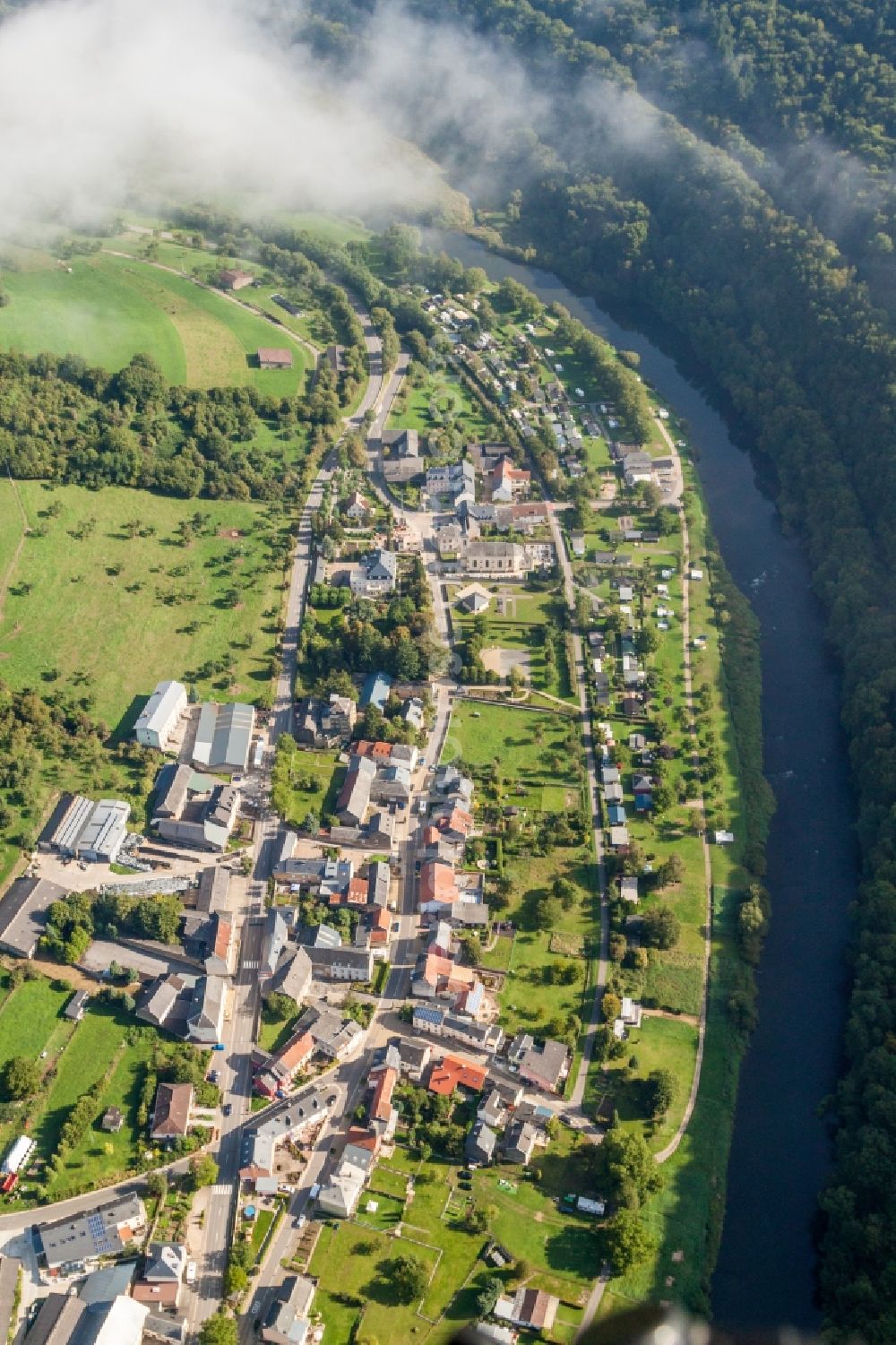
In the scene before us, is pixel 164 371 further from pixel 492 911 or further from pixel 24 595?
pixel 492 911

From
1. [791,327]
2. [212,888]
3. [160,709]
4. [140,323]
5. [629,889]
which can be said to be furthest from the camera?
[140,323]

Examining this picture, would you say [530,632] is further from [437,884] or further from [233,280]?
[233,280]

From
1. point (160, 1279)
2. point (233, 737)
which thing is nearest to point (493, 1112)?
point (160, 1279)

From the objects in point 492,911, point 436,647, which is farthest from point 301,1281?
point 436,647

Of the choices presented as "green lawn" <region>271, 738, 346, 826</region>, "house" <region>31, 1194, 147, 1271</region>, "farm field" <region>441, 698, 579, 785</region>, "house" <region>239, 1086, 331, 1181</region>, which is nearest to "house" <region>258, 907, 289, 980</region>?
"house" <region>239, 1086, 331, 1181</region>

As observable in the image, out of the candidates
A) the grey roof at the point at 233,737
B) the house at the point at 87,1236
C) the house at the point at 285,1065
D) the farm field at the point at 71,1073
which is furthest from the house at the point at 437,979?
the grey roof at the point at 233,737

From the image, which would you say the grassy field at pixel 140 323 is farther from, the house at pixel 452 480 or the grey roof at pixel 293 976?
the grey roof at pixel 293 976
